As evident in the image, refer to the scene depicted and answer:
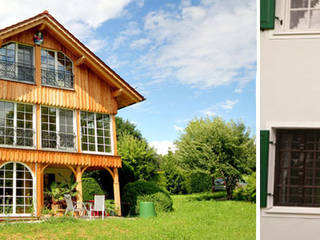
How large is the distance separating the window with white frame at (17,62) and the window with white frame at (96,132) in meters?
2.49

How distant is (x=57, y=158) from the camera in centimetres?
1584

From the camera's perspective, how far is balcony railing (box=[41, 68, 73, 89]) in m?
16.3

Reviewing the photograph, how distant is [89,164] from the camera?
16.5 metres

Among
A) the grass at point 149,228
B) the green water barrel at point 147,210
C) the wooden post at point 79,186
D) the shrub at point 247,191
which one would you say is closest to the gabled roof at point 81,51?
the wooden post at point 79,186

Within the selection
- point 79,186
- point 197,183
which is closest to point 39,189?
point 79,186

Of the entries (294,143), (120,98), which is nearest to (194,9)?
(120,98)

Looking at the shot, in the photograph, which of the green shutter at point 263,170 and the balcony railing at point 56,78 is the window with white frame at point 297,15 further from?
the balcony railing at point 56,78

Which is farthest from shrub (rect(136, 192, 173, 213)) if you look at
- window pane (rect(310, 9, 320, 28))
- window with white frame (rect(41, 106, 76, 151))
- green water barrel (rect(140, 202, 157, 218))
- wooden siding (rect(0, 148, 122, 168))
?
window pane (rect(310, 9, 320, 28))

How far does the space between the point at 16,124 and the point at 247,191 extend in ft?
34.9

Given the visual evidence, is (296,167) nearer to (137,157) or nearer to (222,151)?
(222,151)

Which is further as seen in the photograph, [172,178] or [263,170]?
[172,178]

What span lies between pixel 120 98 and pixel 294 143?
410 inches

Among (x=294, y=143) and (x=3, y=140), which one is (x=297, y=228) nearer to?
(x=294, y=143)

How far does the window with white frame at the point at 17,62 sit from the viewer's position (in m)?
15.5
